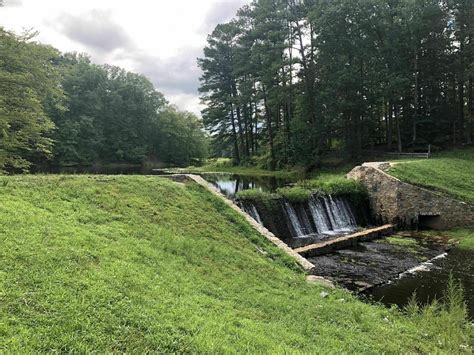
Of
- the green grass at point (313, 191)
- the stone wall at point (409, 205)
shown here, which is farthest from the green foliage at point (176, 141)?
the stone wall at point (409, 205)

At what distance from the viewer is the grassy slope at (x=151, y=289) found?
4.18m

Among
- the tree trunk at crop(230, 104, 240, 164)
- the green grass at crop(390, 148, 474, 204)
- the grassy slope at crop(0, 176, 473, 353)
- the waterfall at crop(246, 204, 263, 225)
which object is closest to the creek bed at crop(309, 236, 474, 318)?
the grassy slope at crop(0, 176, 473, 353)

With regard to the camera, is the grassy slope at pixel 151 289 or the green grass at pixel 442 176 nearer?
the grassy slope at pixel 151 289

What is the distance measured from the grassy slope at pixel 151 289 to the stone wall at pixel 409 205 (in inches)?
413

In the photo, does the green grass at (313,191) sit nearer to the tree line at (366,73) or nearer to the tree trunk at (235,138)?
the tree line at (366,73)

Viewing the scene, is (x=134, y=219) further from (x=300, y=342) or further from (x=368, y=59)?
(x=368, y=59)

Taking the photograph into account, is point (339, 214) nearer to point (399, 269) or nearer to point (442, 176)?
point (442, 176)

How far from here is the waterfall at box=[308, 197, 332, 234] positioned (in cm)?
1761

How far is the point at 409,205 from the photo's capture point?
18.1 m

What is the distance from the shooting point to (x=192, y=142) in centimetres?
5794

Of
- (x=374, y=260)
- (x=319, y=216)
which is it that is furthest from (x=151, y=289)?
(x=319, y=216)

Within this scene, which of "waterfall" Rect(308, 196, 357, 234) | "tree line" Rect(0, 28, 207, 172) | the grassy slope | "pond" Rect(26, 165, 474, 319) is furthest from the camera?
"tree line" Rect(0, 28, 207, 172)

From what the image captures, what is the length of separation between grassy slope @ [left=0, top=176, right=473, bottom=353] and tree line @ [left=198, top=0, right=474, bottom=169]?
23.4 m

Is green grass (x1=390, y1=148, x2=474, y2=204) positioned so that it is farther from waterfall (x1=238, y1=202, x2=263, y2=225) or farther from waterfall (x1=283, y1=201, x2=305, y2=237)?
waterfall (x1=238, y1=202, x2=263, y2=225)
